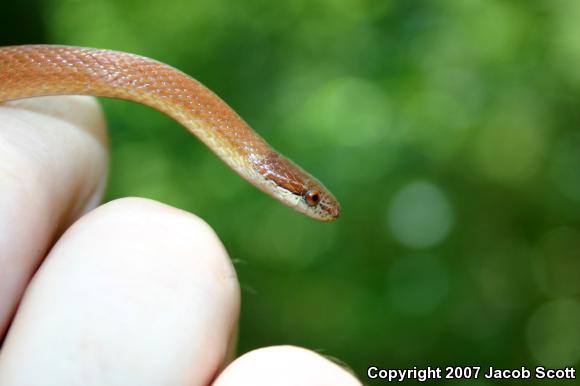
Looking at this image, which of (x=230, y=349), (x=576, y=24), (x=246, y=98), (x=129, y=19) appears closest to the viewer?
(x=230, y=349)

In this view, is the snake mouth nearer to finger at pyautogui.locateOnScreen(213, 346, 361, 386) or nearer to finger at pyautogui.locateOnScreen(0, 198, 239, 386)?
finger at pyautogui.locateOnScreen(0, 198, 239, 386)

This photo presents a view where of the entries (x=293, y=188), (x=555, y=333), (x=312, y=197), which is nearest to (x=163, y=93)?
(x=293, y=188)

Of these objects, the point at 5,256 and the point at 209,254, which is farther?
the point at 209,254

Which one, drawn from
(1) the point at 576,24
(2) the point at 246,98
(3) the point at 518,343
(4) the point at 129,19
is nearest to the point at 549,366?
(3) the point at 518,343

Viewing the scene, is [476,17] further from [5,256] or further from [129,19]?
[5,256]

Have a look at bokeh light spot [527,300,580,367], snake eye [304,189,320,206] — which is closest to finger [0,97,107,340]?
snake eye [304,189,320,206]

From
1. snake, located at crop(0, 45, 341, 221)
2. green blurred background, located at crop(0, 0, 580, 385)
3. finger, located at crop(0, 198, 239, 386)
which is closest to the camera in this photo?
finger, located at crop(0, 198, 239, 386)
